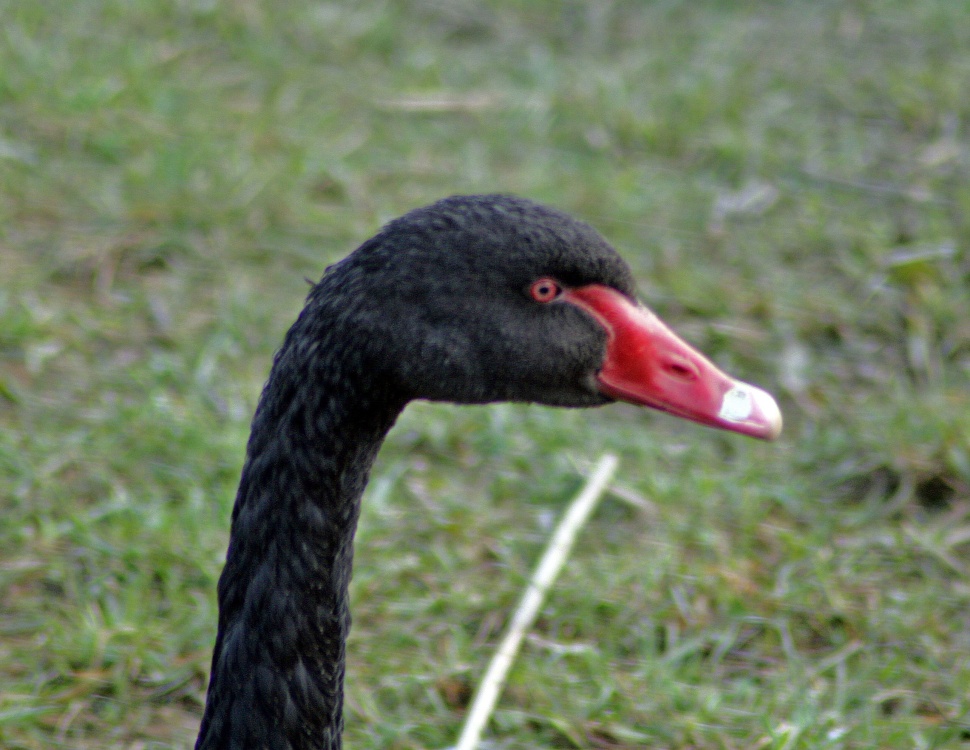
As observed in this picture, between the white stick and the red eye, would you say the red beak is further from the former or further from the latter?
the white stick

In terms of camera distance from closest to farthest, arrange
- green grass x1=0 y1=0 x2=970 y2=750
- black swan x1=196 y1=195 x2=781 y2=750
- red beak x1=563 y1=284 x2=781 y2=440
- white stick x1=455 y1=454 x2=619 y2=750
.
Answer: black swan x1=196 y1=195 x2=781 y2=750 → red beak x1=563 y1=284 x2=781 y2=440 → white stick x1=455 y1=454 x2=619 y2=750 → green grass x1=0 y1=0 x2=970 y2=750

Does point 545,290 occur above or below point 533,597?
above

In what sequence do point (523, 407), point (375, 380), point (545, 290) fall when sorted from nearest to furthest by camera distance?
point (375, 380) < point (545, 290) < point (523, 407)

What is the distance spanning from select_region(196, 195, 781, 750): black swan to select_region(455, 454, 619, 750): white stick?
0.56 meters

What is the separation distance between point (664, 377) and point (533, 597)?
108 centimetres

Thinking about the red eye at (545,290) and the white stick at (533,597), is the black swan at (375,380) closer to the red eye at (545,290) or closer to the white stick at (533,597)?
the red eye at (545,290)

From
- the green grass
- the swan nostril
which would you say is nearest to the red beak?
the swan nostril

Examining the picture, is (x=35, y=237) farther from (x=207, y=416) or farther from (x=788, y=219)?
(x=788, y=219)

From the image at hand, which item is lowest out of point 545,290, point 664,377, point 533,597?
point 533,597

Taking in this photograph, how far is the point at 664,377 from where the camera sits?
2.22m

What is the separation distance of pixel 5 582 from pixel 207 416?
82 cm

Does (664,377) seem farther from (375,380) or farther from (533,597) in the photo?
(533,597)

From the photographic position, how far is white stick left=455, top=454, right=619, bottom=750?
9.00 feet

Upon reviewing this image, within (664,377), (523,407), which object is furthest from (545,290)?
(523,407)
